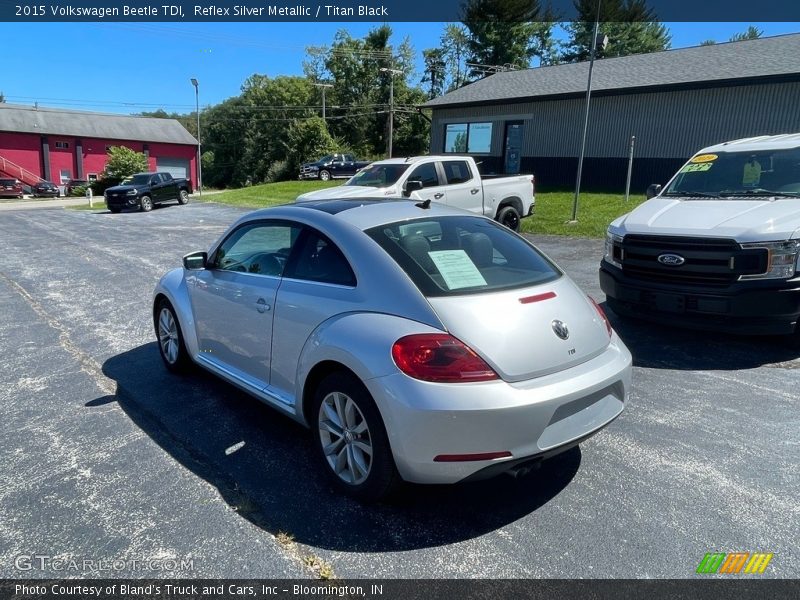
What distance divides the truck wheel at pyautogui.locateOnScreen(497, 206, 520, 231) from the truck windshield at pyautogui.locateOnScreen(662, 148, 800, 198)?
19.9ft

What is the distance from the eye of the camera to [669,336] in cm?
615

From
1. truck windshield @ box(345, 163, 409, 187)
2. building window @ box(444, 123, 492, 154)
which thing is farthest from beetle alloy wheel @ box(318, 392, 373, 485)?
building window @ box(444, 123, 492, 154)

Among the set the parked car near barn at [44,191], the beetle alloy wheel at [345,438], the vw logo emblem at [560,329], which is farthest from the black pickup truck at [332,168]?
the vw logo emblem at [560,329]

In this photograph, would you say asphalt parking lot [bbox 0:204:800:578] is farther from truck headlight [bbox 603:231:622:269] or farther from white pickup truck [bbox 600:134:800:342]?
truck headlight [bbox 603:231:622:269]

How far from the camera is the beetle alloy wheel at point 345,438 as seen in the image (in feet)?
9.77

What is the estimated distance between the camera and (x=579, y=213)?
16.0m

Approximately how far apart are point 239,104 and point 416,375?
85583mm

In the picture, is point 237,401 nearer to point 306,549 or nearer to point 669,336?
point 306,549

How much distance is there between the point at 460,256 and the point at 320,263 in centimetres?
85

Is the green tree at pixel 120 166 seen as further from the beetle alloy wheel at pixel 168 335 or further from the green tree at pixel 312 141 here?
the beetle alloy wheel at pixel 168 335

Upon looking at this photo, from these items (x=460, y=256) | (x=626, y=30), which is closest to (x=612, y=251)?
(x=460, y=256)

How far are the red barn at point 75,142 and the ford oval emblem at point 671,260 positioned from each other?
174 ft

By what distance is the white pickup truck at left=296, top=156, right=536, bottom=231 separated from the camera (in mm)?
12008

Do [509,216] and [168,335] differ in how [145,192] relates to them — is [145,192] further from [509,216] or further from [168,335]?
[168,335]
